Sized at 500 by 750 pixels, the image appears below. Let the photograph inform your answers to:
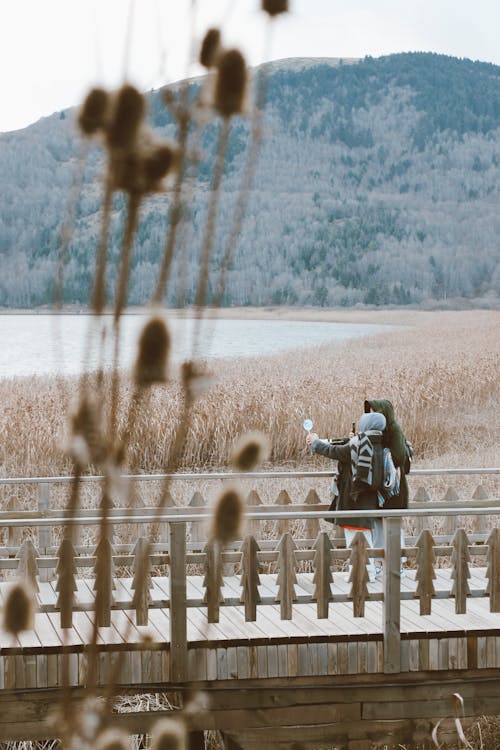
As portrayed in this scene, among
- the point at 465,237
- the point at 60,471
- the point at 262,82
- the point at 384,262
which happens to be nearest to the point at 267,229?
the point at 384,262

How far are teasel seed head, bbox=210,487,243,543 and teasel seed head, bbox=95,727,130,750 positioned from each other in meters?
0.21

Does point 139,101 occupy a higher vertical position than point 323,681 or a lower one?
higher

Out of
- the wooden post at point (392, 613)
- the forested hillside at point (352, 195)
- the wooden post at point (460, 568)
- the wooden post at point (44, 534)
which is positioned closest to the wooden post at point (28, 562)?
the wooden post at point (44, 534)

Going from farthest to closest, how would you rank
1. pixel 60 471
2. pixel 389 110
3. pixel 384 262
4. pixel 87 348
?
pixel 389 110 → pixel 384 262 → pixel 60 471 → pixel 87 348

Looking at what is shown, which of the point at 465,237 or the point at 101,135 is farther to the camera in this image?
the point at 465,237

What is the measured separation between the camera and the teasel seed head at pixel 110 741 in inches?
38.3

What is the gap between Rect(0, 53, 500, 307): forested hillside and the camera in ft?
393

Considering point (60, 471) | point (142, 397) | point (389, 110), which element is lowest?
point (60, 471)

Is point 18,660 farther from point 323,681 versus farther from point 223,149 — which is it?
point 223,149

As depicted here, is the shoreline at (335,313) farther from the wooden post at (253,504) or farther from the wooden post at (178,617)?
the wooden post at (178,617)

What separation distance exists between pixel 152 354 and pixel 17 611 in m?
0.32

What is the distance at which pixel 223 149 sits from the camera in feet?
3.02

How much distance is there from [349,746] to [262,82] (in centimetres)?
562

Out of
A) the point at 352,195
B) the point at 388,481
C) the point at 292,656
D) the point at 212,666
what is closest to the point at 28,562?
the point at 212,666
